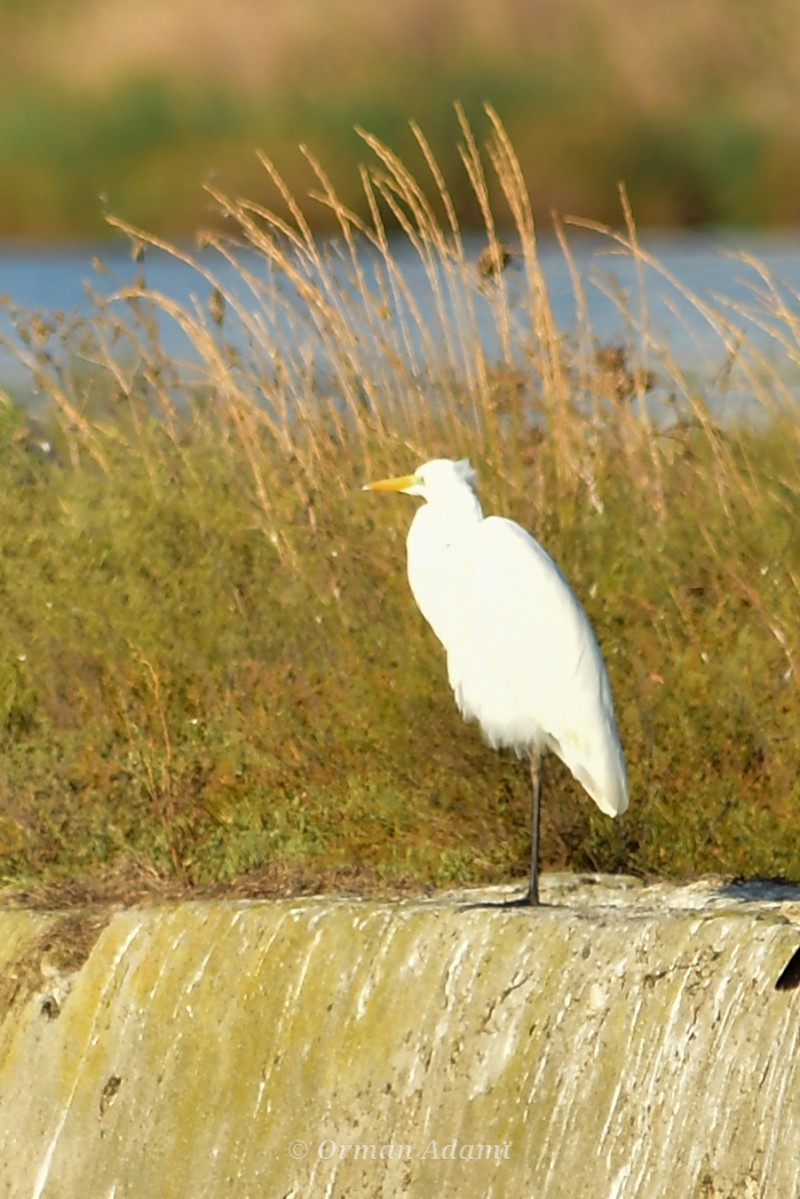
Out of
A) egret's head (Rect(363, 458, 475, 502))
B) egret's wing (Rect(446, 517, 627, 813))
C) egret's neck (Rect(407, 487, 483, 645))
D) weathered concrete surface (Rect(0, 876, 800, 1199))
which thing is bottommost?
weathered concrete surface (Rect(0, 876, 800, 1199))

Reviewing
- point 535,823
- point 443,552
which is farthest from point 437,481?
point 535,823

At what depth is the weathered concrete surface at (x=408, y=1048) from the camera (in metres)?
2.99

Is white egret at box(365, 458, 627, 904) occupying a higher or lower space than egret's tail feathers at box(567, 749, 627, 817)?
higher

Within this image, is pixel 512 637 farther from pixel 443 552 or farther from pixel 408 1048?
pixel 408 1048

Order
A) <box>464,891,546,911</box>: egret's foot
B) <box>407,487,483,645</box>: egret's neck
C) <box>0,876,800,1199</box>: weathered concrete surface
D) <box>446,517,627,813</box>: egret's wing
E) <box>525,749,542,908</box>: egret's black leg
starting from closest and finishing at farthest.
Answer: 1. <box>0,876,800,1199</box>: weathered concrete surface
2. <box>464,891,546,911</box>: egret's foot
3. <box>525,749,542,908</box>: egret's black leg
4. <box>446,517,627,813</box>: egret's wing
5. <box>407,487,483,645</box>: egret's neck

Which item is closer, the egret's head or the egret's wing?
the egret's wing

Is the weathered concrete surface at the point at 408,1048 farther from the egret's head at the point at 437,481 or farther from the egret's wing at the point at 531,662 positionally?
the egret's head at the point at 437,481

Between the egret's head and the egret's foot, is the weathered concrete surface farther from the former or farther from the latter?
the egret's head

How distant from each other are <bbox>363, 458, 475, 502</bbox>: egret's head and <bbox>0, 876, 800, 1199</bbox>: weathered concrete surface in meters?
0.80

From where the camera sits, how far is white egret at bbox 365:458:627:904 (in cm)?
395

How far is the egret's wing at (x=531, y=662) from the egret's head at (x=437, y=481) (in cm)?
10

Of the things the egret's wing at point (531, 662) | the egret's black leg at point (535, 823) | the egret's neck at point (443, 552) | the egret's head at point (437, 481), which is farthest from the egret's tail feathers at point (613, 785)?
the egret's head at point (437, 481)

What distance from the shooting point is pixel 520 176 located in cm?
519

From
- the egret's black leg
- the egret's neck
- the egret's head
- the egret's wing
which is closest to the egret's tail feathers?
the egret's wing
